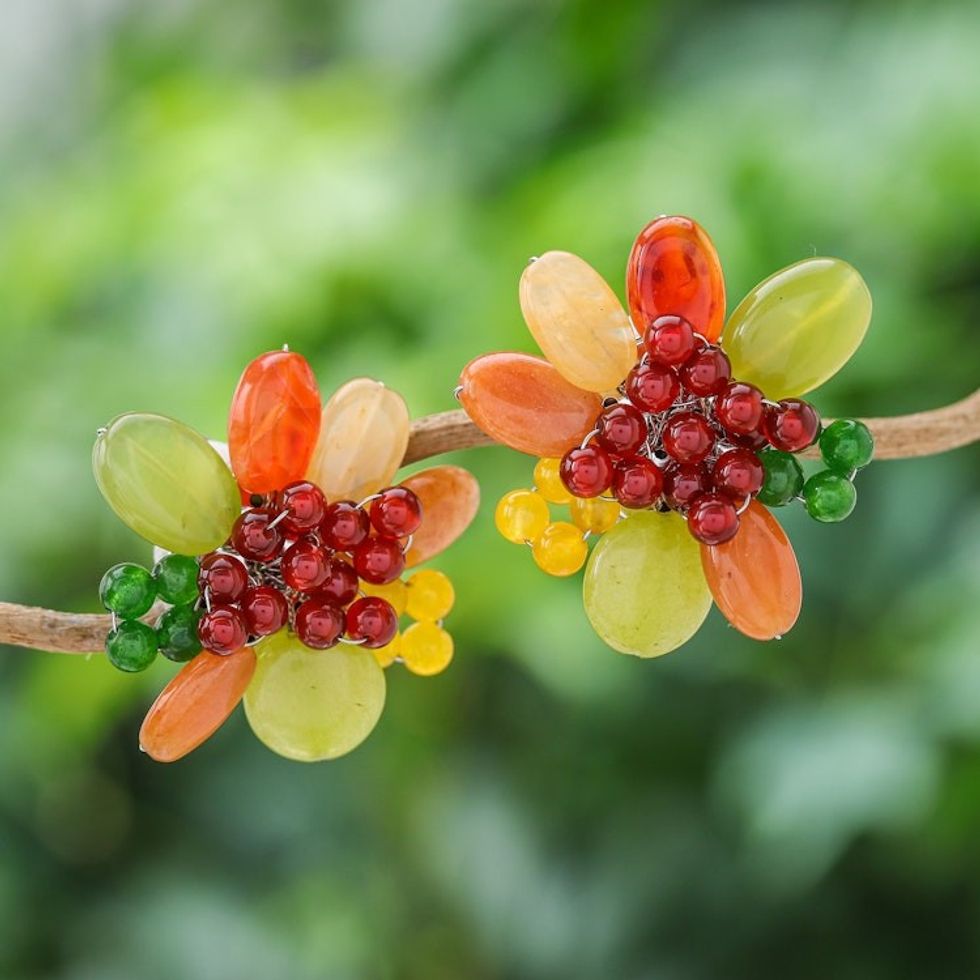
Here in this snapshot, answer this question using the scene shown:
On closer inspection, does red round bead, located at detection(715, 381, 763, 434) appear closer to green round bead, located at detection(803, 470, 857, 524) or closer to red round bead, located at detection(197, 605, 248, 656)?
green round bead, located at detection(803, 470, 857, 524)

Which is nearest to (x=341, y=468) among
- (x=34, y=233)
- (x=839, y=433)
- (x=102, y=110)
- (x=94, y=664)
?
(x=839, y=433)

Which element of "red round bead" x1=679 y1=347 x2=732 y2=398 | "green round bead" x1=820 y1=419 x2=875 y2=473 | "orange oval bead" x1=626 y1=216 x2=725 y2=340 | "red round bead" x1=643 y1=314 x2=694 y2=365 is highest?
"orange oval bead" x1=626 y1=216 x2=725 y2=340

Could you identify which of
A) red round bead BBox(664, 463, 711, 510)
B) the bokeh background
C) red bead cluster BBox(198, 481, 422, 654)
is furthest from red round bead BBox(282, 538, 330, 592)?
the bokeh background

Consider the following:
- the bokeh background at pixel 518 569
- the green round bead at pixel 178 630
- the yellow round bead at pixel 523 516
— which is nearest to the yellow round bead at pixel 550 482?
the yellow round bead at pixel 523 516

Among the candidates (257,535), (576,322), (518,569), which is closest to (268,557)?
(257,535)

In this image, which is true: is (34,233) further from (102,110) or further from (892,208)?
(892,208)

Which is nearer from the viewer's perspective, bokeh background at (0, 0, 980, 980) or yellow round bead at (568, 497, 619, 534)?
yellow round bead at (568, 497, 619, 534)

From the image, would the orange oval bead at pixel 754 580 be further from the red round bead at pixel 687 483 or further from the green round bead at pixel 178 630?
the green round bead at pixel 178 630
